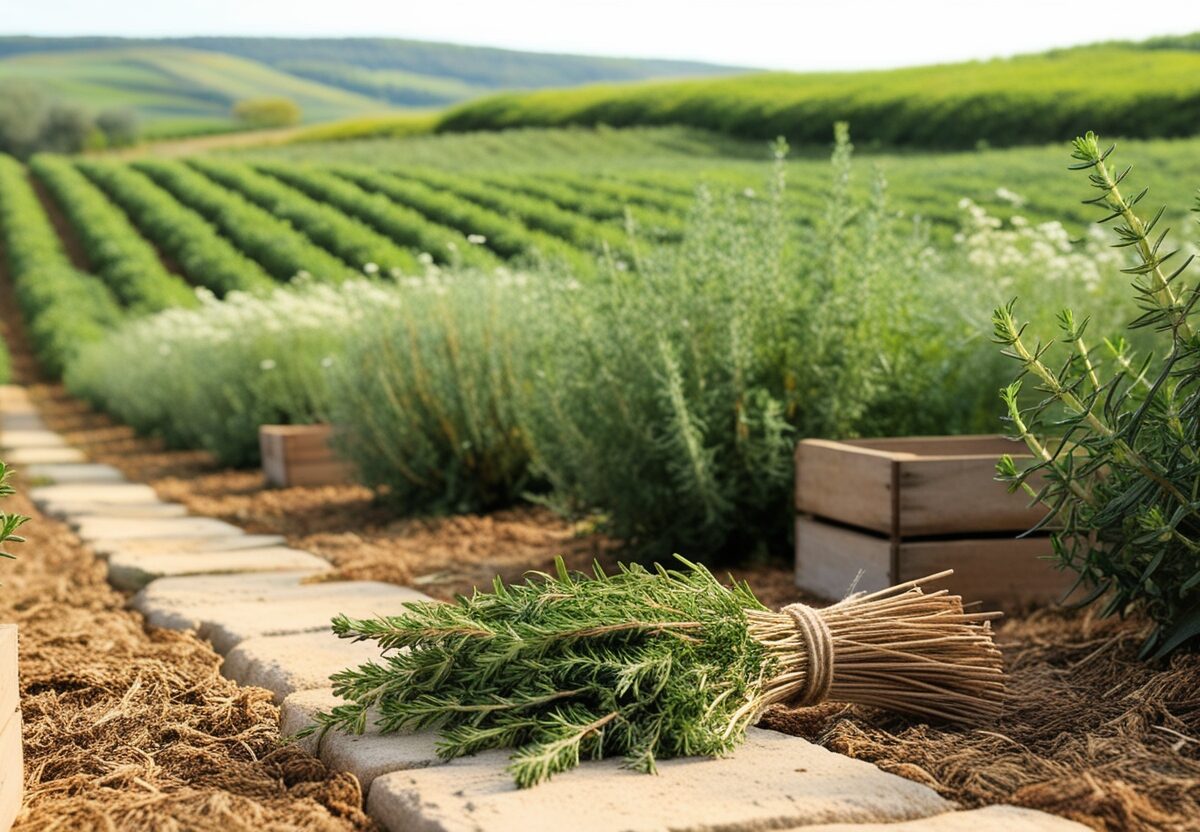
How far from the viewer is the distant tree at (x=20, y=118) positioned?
4625cm

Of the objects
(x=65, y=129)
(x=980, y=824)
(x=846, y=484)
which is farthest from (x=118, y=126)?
(x=980, y=824)

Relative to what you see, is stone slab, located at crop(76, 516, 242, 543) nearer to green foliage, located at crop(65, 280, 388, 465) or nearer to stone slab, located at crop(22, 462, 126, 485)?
green foliage, located at crop(65, 280, 388, 465)

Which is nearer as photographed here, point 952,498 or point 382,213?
point 952,498

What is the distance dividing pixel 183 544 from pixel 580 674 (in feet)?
11.0

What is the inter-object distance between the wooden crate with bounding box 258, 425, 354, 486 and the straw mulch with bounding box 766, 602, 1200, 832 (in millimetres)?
4875

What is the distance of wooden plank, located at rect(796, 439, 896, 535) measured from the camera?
3.38 meters

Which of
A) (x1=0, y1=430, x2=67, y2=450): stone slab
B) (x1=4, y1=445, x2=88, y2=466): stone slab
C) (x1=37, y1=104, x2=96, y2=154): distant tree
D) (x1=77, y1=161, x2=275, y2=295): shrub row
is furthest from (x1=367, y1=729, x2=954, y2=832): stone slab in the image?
(x1=37, y1=104, x2=96, y2=154): distant tree

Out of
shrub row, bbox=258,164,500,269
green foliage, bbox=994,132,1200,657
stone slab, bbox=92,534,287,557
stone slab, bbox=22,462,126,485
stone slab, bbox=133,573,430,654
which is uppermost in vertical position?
green foliage, bbox=994,132,1200,657

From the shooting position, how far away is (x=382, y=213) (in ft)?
78.0

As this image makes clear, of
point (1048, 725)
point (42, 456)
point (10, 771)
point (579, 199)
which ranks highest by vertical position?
point (10, 771)

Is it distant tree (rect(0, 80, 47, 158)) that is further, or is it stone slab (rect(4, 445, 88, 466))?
distant tree (rect(0, 80, 47, 158))

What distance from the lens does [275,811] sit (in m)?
1.82

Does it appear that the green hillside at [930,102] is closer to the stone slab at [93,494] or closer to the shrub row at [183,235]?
the shrub row at [183,235]

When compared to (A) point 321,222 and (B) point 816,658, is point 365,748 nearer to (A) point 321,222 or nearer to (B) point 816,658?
(B) point 816,658
